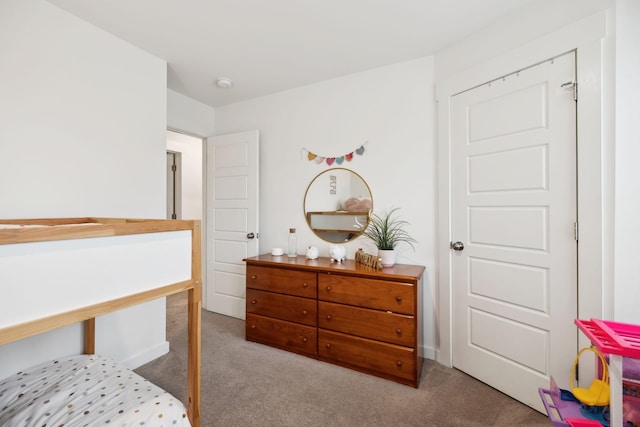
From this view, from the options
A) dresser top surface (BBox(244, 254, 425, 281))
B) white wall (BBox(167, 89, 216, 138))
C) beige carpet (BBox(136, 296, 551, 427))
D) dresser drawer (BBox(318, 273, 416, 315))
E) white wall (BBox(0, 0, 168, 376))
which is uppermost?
white wall (BBox(167, 89, 216, 138))

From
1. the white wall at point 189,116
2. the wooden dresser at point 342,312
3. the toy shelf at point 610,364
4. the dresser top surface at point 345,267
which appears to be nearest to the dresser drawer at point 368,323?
the wooden dresser at point 342,312

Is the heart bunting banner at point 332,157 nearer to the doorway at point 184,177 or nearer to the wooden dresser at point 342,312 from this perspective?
the wooden dresser at point 342,312

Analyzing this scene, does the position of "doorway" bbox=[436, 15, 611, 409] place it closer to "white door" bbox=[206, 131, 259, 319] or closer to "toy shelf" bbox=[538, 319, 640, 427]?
"toy shelf" bbox=[538, 319, 640, 427]

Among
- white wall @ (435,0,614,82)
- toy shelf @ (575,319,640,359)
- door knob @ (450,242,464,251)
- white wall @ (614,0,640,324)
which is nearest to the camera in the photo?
toy shelf @ (575,319,640,359)

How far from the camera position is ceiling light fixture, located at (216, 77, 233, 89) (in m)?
2.73

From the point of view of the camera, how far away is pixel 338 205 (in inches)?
107

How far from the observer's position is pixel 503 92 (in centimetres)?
182

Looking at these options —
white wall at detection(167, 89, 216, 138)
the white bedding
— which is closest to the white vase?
the white bedding

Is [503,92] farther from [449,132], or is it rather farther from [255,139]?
[255,139]

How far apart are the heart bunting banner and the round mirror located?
80 millimetres

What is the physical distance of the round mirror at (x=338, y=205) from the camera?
2.61 m

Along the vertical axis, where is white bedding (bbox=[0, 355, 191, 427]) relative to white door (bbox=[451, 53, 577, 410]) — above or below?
below

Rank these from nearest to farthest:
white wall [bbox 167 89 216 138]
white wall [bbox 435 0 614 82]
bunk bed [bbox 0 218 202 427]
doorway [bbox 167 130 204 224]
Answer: bunk bed [bbox 0 218 202 427]
white wall [bbox 435 0 614 82]
white wall [bbox 167 89 216 138]
doorway [bbox 167 130 204 224]

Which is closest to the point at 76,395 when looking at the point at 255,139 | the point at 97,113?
the point at 97,113
